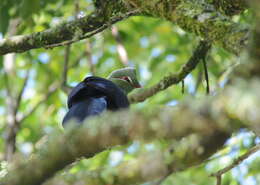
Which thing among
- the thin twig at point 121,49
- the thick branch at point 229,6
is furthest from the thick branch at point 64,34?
the thin twig at point 121,49

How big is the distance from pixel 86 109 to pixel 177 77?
876 millimetres

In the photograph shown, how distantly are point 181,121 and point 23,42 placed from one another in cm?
205

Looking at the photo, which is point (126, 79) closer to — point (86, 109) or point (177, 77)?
point (177, 77)

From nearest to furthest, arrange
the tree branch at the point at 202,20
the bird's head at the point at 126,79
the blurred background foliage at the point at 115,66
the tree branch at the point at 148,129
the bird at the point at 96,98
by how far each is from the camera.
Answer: the tree branch at the point at 148,129
the tree branch at the point at 202,20
the bird at the point at 96,98
the bird's head at the point at 126,79
the blurred background foliage at the point at 115,66

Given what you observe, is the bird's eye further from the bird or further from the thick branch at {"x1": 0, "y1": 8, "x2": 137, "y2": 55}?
the thick branch at {"x1": 0, "y1": 8, "x2": 137, "y2": 55}

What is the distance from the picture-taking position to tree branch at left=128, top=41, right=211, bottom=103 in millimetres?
3263

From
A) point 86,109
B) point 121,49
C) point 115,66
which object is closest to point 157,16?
point 86,109

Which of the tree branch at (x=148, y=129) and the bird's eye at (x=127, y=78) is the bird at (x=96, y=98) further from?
the tree branch at (x=148, y=129)

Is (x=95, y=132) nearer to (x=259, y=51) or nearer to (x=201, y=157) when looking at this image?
(x=201, y=157)

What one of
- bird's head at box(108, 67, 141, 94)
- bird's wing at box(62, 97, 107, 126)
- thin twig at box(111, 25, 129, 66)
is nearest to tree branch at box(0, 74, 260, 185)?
bird's wing at box(62, 97, 107, 126)

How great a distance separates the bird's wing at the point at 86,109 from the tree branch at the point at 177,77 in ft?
2.17

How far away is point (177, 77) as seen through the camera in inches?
144

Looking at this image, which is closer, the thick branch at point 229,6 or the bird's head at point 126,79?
the thick branch at point 229,6

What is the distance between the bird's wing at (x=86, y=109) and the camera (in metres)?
2.98
